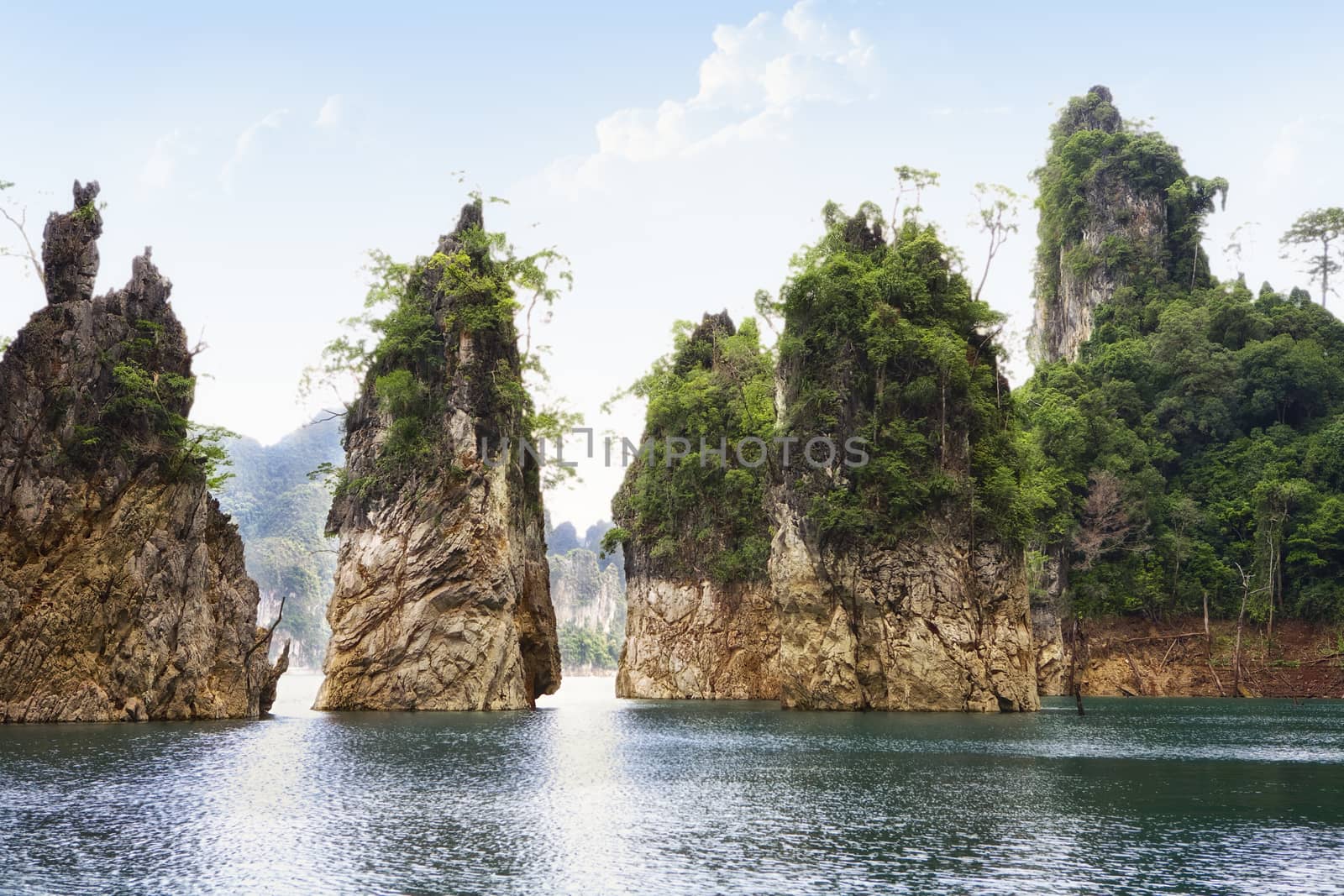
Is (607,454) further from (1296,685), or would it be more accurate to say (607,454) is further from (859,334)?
(1296,685)

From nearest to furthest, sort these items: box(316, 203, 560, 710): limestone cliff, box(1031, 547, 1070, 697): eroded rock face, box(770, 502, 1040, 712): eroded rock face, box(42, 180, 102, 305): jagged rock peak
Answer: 1. box(42, 180, 102, 305): jagged rock peak
2. box(770, 502, 1040, 712): eroded rock face
3. box(316, 203, 560, 710): limestone cliff
4. box(1031, 547, 1070, 697): eroded rock face

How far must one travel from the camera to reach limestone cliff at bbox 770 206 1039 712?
45875 millimetres

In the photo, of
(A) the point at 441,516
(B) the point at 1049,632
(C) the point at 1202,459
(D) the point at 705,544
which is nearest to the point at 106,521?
(A) the point at 441,516

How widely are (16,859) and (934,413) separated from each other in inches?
1504

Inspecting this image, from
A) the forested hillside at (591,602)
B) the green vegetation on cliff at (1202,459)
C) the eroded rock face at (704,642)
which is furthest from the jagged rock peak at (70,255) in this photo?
the forested hillside at (591,602)

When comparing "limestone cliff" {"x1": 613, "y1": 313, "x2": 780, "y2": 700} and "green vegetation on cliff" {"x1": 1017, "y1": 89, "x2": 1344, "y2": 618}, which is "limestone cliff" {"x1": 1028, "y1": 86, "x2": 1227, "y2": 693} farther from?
"limestone cliff" {"x1": 613, "y1": 313, "x2": 780, "y2": 700}

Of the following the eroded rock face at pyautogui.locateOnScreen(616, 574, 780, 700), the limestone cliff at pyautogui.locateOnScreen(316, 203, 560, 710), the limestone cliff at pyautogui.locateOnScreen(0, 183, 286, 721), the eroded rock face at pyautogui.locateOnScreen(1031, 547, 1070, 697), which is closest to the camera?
the limestone cliff at pyautogui.locateOnScreen(0, 183, 286, 721)

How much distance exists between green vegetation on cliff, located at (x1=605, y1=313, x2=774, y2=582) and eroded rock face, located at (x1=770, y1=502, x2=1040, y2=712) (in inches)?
527

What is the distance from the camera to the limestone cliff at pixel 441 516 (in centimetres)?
4691

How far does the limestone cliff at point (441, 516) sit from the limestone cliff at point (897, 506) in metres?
11.5

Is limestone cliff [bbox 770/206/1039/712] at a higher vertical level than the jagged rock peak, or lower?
lower

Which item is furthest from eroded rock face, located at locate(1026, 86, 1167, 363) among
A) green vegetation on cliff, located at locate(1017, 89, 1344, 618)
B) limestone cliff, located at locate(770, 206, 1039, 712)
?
limestone cliff, located at locate(770, 206, 1039, 712)

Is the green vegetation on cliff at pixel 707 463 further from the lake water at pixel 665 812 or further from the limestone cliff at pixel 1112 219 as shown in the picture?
the limestone cliff at pixel 1112 219

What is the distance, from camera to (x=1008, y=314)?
160ft
